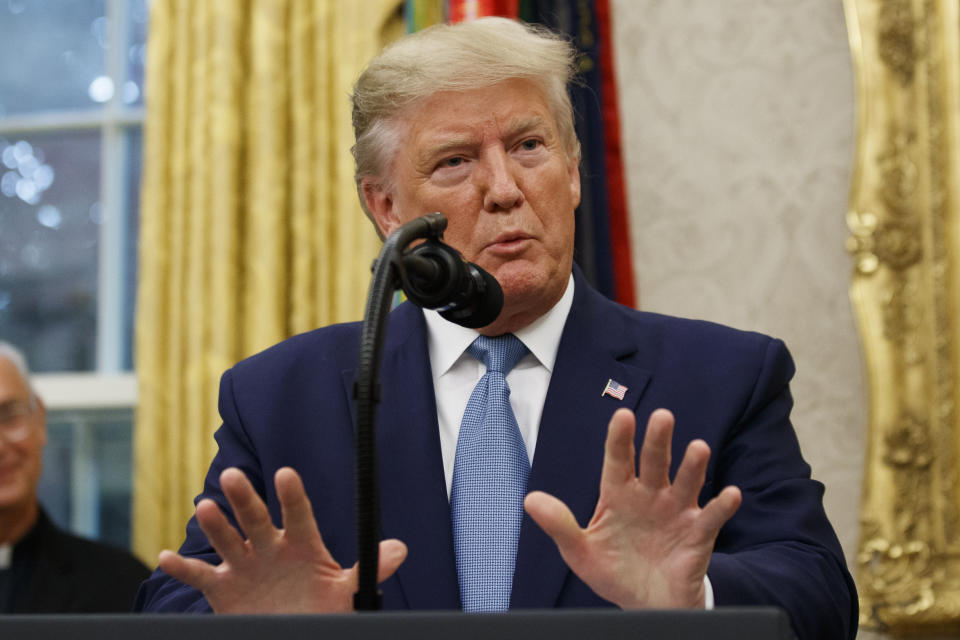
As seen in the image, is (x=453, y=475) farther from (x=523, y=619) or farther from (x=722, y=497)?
(x=523, y=619)

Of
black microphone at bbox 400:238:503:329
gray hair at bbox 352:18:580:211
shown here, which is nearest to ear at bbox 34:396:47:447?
gray hair at bbox 352:18:580:211

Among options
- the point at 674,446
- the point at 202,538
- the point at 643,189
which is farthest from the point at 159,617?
the point at 643,189

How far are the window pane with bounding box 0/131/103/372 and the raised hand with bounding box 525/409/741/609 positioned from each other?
2.82 metres

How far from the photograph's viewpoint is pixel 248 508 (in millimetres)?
1042

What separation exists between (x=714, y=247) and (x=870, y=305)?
0.46m

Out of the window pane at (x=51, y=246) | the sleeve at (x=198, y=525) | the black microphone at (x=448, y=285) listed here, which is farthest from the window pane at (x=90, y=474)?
the black microphone at (x=448, y=285)

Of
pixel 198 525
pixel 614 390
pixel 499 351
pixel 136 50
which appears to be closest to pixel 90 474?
pixel 136 50

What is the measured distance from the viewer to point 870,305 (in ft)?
8.35

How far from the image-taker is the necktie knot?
163 centimetres

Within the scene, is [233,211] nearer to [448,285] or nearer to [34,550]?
[34,550]

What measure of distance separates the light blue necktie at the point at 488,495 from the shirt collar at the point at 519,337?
0.29ft

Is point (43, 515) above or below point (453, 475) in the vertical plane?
below

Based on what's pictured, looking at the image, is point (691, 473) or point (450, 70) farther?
point (450, 70)

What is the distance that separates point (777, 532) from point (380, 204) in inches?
35.1
